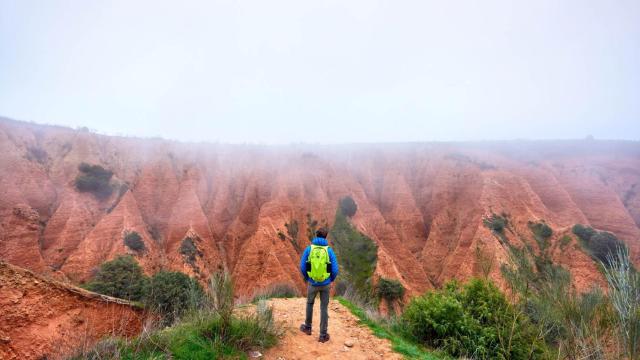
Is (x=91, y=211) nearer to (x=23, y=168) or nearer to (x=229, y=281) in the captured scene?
(x=23, y=168)

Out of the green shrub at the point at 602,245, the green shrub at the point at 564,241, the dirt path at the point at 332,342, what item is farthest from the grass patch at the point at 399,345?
the green shrub at the point at 602,245

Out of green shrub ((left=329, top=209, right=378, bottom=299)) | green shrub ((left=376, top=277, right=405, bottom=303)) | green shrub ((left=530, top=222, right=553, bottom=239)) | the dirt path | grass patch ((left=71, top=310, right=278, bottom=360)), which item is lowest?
green shrub ((left=376, top=277, right=405, bottom=303))

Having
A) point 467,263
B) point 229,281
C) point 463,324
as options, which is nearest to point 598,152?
point 467,263

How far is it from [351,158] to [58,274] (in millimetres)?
30561

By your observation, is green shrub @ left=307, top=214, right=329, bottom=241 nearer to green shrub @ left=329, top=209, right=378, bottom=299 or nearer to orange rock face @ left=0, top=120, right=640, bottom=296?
orange rock face @ left=0, top=120, right=640, bottom=296

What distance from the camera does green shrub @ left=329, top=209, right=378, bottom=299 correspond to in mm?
21906

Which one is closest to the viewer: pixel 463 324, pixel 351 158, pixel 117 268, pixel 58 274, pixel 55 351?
pixel 55 351

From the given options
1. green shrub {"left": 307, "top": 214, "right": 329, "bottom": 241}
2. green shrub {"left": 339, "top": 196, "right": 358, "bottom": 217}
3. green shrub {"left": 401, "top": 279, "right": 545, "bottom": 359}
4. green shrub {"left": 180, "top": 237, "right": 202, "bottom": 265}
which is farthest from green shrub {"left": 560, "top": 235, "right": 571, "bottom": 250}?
green shrub {"left": 180, "top": 237, "right": 202, "bottom": 265}

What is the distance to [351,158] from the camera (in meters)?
39.3

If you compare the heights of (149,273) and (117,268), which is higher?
(117,268)

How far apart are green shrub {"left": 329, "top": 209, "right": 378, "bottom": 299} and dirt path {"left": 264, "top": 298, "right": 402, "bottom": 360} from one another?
44.9 ft

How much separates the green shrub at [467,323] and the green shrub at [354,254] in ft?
38.2

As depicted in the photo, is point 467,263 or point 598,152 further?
point 598,152

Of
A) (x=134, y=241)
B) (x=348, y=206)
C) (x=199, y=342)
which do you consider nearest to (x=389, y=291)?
(x=348, y=206)
